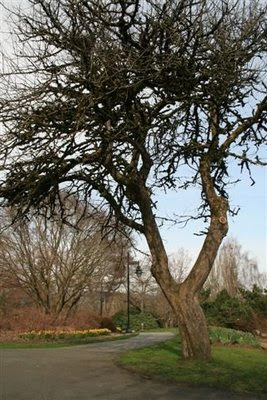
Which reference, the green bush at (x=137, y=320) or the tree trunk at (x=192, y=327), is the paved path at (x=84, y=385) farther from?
the green bush at (x=137, y=320)

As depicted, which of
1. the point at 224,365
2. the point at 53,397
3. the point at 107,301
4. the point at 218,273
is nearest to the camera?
the point at 53,397

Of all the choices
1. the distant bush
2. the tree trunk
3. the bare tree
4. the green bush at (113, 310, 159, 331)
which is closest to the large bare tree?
the tree trunk

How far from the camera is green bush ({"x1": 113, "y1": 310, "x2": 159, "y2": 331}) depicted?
4849 cm

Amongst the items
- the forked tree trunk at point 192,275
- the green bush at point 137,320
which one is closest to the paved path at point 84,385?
the forked tree trunk at point 192,275

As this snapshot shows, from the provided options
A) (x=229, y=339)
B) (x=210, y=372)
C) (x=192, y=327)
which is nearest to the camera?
(x=210, y=372)

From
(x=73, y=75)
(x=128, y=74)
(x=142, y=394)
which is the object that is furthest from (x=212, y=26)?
(x=142, y=394)

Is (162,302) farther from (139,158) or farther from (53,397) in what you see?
(53,397)

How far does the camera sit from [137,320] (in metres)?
51.4

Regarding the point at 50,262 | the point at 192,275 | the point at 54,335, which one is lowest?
the point at 192,275

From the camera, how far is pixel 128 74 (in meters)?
11.3

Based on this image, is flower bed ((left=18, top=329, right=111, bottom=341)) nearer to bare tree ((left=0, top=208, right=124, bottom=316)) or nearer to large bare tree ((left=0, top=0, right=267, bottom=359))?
bare tree ((left=0, top=208, right=124, bottom=316))

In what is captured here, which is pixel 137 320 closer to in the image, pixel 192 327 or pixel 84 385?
pixel 192 327

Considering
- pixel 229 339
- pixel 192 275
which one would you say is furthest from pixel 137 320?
pixel 192 275

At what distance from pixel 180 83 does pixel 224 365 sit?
663 centimetres
